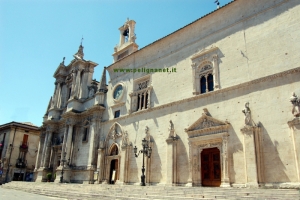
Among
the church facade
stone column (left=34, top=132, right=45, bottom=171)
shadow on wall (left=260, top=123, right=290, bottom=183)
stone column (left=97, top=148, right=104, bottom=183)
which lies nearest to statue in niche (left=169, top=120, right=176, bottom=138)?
the church facade

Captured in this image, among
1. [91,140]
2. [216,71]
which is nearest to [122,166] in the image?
[91,140]

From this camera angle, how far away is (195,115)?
1691 centimetres

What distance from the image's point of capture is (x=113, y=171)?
70.8 ft

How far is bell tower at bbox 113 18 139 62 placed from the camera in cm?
2533

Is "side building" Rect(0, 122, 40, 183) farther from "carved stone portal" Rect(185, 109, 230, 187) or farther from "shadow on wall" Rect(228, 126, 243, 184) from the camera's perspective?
"shadow on wall" Rect(228, 126, 243, 184)

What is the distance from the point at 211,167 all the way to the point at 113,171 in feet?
30.4

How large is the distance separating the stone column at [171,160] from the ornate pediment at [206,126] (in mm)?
1324

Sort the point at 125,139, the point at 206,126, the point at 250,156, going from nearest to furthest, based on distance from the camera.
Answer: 1. the point at 250,156
2. the point at 206,126
3. the point at 125,139

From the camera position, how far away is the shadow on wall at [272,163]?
1227 cm

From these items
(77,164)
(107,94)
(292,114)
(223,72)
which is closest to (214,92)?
(223,72)

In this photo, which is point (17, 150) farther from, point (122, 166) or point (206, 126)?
point (206, 126)

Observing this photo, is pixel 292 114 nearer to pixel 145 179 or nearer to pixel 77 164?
pixel 145 179

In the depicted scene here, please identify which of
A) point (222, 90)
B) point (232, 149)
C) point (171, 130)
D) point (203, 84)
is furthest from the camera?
point (171, 130)

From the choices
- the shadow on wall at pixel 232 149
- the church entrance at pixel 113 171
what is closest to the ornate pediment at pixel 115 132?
the church entrance at pixel 113 171
